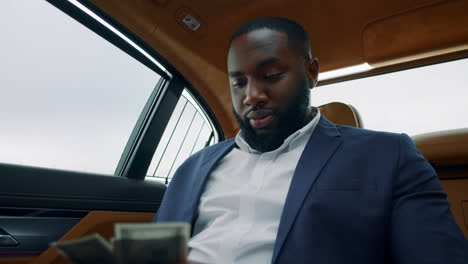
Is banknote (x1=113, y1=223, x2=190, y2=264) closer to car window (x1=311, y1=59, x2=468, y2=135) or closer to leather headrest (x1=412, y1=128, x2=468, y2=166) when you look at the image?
leather headrest (x1=412, y1=128, x2=468, y2=166)

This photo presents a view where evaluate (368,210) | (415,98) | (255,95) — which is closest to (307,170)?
(368,210)

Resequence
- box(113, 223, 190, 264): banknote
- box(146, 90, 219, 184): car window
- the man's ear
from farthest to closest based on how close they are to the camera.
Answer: box(146, 90, 219, 184): car window → the man's ear → box(113, 223, 190, 264): banknote

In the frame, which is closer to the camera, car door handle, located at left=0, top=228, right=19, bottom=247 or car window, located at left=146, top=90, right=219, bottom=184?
car door handle, located at left=0, top=228, right=19, bottom=247

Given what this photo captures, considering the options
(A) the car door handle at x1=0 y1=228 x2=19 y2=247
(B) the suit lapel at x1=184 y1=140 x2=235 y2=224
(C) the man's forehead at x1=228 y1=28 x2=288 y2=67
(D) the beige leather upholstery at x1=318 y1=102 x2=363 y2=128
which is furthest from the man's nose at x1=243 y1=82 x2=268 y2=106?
(A) the car door handle at x1=0 y1=228 x2=19 y2=247

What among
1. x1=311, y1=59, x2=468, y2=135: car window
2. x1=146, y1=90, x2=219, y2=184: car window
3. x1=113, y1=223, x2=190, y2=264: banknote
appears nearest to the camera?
x1=113, y1=223, x2=190, y2=264: banknote

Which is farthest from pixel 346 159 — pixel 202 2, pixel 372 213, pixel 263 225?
pixel 202 2

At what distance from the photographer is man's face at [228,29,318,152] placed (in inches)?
48.3

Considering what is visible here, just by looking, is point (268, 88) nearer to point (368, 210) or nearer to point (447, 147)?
point (368, 210)

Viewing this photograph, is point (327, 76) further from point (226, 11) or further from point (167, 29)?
point (167, 29)

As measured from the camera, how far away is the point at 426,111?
2133 millimetres

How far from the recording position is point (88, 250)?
438 mm

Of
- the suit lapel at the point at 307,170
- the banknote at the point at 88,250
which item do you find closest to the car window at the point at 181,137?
the suit lapel at the point at 307,170

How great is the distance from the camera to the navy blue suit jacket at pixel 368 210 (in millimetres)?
862

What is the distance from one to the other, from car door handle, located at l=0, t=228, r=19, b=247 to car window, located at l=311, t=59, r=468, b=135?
1.64 meters
